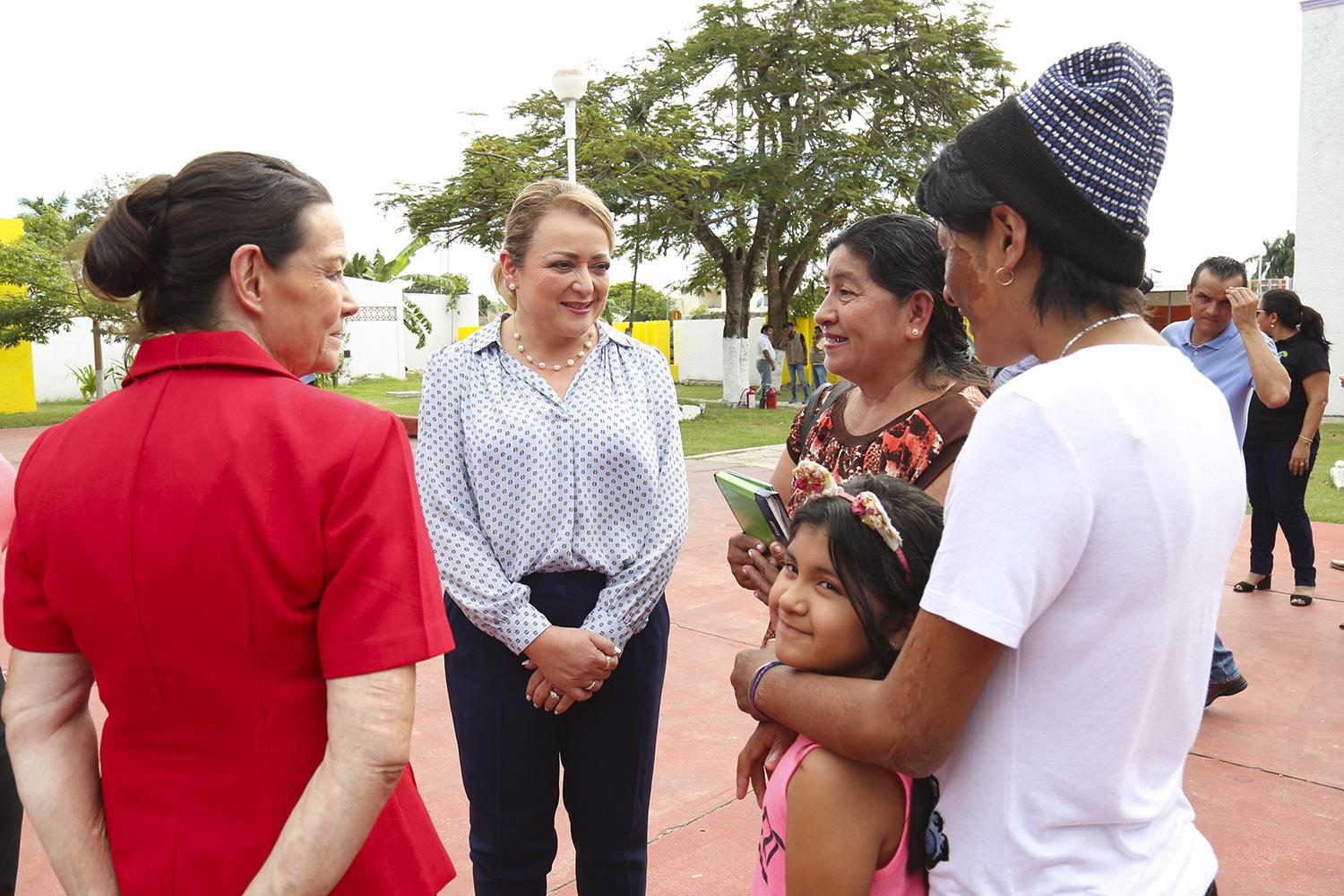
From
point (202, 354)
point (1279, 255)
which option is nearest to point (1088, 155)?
point (202, 354)

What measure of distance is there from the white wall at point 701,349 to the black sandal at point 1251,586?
2118 cm

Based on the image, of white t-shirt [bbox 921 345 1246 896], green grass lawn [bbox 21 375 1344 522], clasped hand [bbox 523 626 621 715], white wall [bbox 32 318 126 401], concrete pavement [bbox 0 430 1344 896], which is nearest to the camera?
white t-shirt [bbox 921 345 1246 896]

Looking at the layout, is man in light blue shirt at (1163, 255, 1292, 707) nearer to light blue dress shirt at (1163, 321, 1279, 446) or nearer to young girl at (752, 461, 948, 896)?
light blue dress shirt at (1163, 321, 1279, 446)

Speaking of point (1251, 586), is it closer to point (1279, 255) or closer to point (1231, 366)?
point (1231, 366)

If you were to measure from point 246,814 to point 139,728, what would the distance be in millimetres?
188

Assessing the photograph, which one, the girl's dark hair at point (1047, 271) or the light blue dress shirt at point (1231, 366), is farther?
the light blue dress shirt at point (1231, 366)

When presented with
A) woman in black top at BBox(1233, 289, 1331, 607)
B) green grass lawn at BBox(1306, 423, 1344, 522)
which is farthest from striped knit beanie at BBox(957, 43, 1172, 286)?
green grass lawn at BBox(1306, 423, 1344, 522)

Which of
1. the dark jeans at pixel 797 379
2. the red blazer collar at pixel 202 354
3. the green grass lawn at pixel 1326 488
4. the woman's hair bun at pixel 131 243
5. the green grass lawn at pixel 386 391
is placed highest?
the woman's hair bun at pixel 131 243

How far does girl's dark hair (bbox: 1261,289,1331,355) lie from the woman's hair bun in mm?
6504

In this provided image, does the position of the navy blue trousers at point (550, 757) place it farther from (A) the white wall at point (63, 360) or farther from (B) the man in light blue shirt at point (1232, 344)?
(A) the white wall at point (63, 360)

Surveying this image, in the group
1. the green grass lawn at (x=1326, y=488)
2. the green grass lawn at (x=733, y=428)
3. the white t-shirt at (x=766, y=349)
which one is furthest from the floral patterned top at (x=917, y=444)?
the white t-shirt at (x=766, y=349)

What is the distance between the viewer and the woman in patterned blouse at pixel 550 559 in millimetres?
2355

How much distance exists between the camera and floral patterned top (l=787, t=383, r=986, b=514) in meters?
1.98

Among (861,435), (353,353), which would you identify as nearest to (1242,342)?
(861,435)
